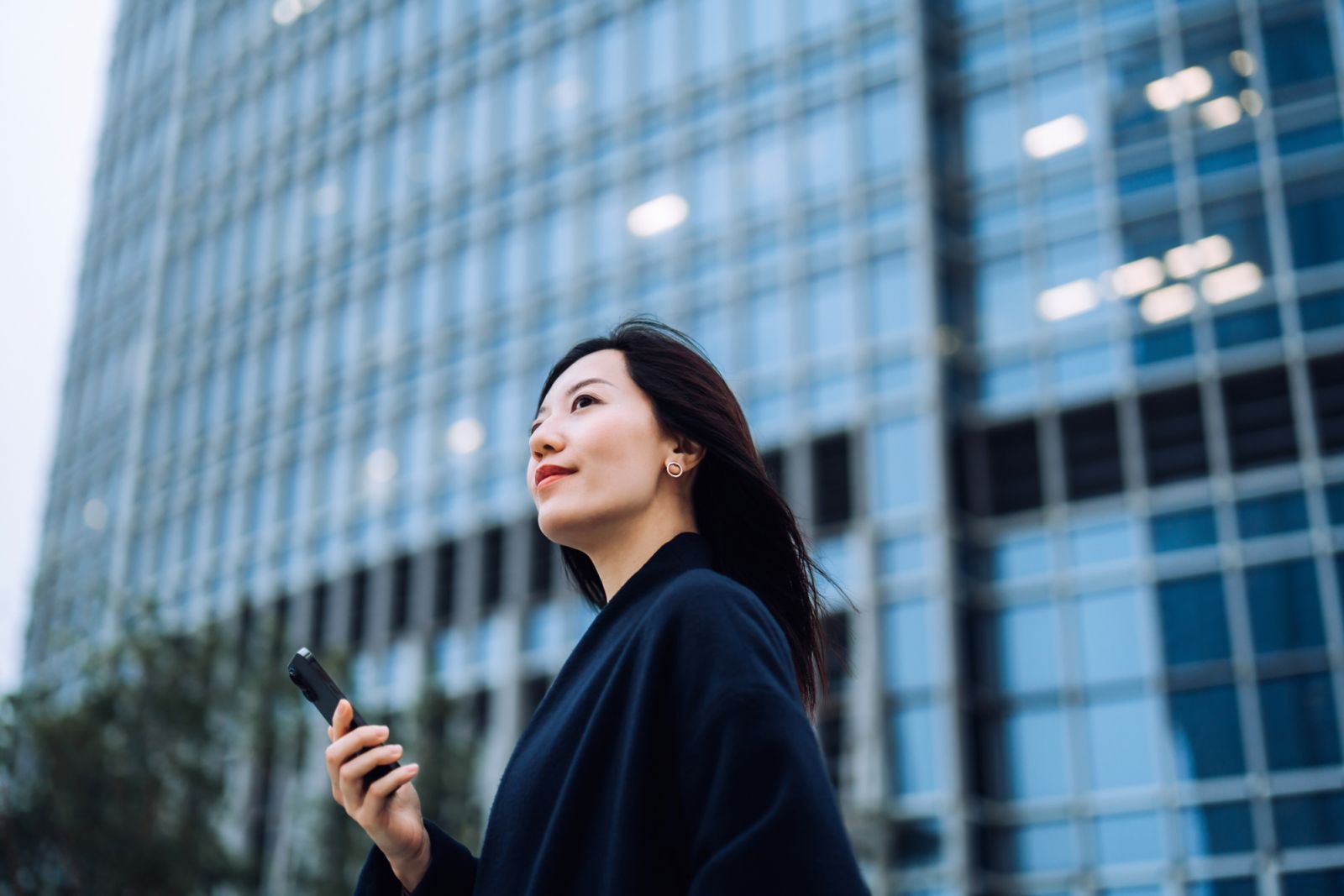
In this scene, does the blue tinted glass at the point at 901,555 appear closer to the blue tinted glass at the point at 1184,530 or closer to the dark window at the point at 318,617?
the blue tinted glass at the point at 1184,530

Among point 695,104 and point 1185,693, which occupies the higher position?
point 695,104

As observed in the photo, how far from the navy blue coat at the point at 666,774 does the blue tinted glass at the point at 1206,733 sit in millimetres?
22137

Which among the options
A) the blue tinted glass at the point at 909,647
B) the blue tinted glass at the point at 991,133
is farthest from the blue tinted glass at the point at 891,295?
the blue tinted glass at the point at 909,647

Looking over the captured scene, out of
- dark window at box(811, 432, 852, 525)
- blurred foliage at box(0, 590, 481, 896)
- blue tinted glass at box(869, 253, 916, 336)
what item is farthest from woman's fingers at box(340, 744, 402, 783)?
blue tinted glass at box(869, 253, 916, 336)

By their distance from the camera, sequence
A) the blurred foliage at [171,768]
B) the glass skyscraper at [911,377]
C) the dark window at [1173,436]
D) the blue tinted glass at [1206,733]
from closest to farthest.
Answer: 1. the blurred foliage at [171,768]
2. the blue tinted glass at [1206,733]
3. the glass skyscraper at [911,377]
4. the dark window at [1173,436]

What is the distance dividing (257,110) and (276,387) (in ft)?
30.8

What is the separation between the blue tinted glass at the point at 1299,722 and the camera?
73.7 feet

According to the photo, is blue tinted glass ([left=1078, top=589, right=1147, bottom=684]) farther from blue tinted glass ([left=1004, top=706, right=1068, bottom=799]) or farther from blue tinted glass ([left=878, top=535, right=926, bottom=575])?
blue tinted glass ([left=878, top=535, right=926, bottom=575])

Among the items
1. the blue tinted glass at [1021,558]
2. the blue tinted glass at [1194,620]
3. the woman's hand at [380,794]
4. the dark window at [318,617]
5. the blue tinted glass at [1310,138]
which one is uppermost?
the blue tinted glass at [1310,138]

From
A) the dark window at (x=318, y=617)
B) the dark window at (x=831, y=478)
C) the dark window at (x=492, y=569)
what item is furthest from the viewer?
the dark window at (x=318, y=617)

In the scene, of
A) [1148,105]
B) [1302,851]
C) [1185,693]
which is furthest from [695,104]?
[1302,851]

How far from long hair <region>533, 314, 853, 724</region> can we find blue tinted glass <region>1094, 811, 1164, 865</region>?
21781 mm

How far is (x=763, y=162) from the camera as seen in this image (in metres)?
30.5

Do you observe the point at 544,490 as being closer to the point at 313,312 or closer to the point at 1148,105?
the point at 1148,105
